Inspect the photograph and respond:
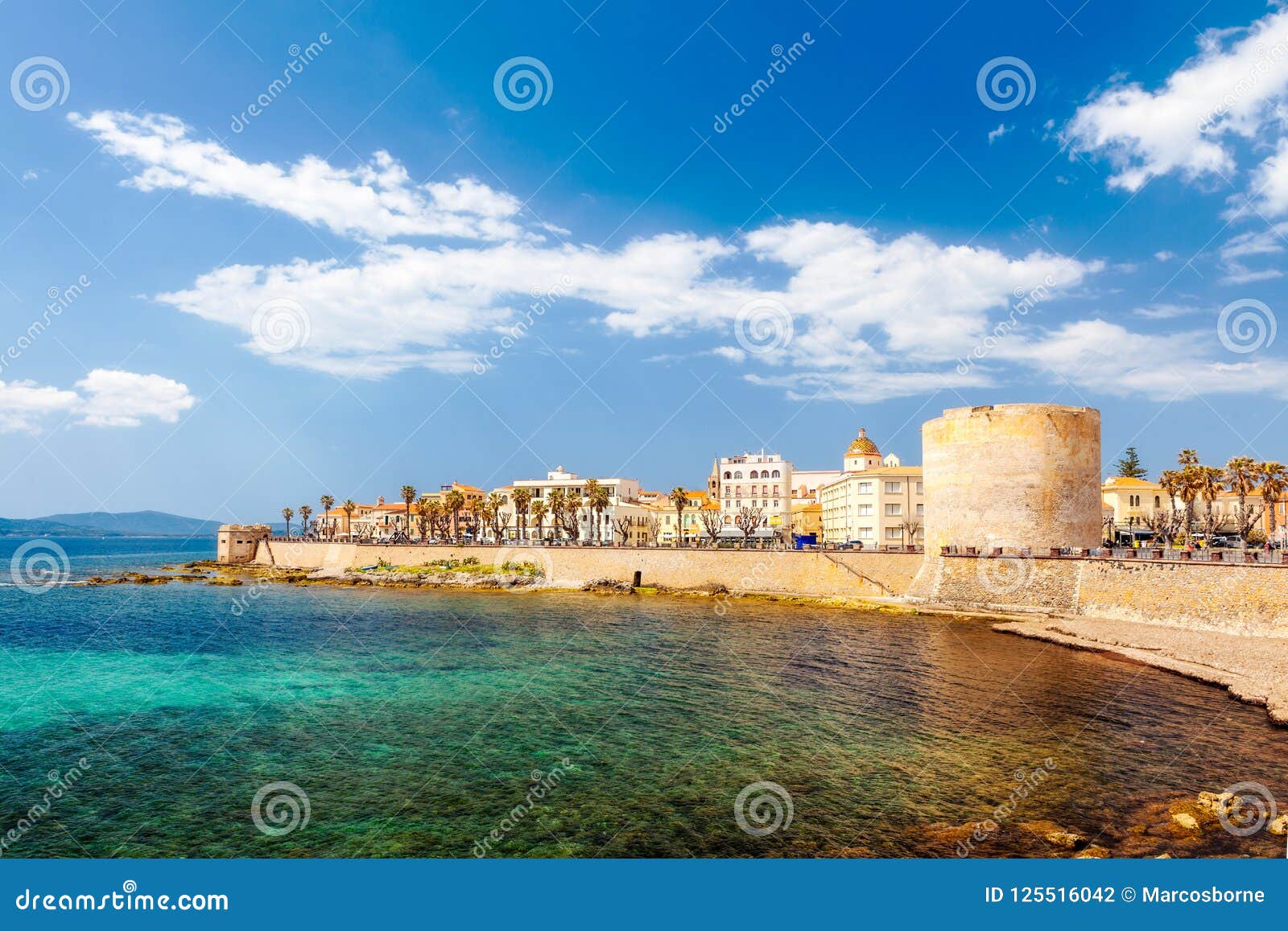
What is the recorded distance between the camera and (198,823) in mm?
12922

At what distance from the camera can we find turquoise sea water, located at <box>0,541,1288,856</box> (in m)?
12.6

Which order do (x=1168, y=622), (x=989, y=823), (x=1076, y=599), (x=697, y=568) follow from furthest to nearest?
(x=697, y=568), (x=1076, y=599), (x=1168, y=622), (x=989, y=823)

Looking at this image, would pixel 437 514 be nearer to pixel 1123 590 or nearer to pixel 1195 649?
pixel 1123 590

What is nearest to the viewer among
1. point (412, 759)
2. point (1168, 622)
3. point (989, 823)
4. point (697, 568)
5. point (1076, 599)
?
point (989, 823)

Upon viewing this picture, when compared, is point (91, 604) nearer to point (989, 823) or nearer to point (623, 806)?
point (623, 806)

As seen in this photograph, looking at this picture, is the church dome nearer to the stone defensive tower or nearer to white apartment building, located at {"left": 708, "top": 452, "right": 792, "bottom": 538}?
white apartment building, located at {"left": 708, "top": 452, "right": 792, "bottom": 538}

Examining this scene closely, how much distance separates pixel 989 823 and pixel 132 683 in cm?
2622

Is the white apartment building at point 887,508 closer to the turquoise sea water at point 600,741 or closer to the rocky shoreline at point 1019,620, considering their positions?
the rocky shoreline at point 1019,620

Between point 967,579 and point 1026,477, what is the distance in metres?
6.22

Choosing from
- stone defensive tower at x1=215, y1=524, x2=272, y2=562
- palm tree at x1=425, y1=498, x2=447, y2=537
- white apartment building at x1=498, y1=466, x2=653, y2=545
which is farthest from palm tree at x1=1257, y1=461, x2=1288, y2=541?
stone defensive tower at x1=215, y1=524, x2=272, y2=562

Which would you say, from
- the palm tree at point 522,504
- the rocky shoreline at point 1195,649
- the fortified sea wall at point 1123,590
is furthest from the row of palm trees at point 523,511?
the rocky shoreline at point 1195,649

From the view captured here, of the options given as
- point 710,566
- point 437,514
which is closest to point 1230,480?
point 710,566

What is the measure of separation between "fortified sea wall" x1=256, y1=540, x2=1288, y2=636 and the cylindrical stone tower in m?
1.70

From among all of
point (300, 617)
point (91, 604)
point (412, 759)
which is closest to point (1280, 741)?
point (412, 759)
